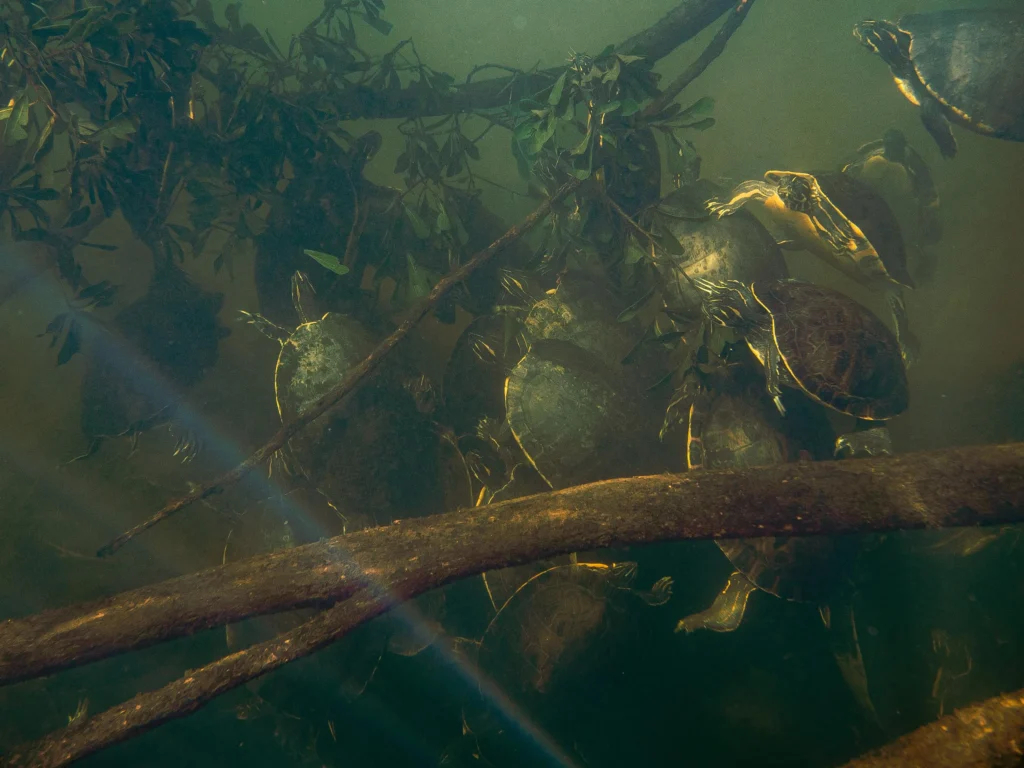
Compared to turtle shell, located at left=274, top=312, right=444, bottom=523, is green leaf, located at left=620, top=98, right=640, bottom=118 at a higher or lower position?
higher

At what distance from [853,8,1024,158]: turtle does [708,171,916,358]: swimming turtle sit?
2.20 meters

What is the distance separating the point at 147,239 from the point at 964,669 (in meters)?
6.54

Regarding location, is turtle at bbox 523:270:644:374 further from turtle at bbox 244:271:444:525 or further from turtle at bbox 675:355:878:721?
turtle at bbox 244:271:444:525

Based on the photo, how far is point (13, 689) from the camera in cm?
352

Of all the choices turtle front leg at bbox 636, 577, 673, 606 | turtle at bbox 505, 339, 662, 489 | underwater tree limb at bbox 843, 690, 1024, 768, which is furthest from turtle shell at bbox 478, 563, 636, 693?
underwater tree limb at bbox 843, 690, 1024, 768

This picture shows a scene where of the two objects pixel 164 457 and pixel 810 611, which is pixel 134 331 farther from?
pixel 810 611

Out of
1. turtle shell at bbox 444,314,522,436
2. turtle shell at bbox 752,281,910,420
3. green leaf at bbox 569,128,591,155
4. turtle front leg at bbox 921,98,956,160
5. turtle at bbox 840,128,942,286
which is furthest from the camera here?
turtle front leg at bbox 921,98,956,160

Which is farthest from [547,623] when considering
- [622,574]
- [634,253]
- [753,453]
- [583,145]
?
[583,145]

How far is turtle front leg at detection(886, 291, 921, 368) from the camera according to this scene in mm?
4477

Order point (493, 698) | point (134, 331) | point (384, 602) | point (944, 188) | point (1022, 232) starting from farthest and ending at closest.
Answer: point (944, 188) < point (1022, 232) < point (134, 331) < point (493, 698) < point (384, 602)

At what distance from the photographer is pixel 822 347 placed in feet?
11.1

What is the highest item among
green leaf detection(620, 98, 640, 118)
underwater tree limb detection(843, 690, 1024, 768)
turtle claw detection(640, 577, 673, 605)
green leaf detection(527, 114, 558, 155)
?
green leaf detection(527, 114, 558, 155)

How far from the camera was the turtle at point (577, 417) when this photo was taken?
3.38 metres

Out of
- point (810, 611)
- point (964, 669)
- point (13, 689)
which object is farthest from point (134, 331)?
point (964, 669)
